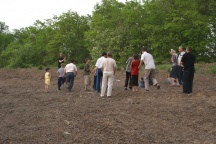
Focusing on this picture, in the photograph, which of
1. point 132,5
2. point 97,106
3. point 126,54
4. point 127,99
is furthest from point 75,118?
point 132,5

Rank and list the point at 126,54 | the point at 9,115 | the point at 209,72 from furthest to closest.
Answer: the point at 126,54 < the point at 209,72 < the point at 9,115

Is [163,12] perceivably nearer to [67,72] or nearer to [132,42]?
[132,42]

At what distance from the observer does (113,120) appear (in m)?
9.18

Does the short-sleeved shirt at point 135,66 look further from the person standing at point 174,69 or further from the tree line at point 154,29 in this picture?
the tree line at point 154,29

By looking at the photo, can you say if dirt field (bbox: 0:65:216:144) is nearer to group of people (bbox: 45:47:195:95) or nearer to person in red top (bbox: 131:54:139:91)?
group of people (bbox: 45:47:195:95)

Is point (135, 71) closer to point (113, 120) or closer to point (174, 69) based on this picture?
point (174, 69)

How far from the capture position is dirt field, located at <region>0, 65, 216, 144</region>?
297 inches

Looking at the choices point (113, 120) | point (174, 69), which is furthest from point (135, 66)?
point (113, 120)

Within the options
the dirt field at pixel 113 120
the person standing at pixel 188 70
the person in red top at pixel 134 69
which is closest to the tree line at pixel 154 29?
the person in red top at pixel 134 69

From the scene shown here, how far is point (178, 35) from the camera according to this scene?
3950cm

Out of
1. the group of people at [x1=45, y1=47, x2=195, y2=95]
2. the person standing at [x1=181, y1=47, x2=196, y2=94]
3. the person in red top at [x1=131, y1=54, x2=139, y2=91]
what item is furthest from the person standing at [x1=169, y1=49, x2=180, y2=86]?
the person standing at [x1=181, y1=47, x2=196, y2=94]

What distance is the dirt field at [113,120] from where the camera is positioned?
755 centimetres

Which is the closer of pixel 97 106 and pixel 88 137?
pixel 88 137

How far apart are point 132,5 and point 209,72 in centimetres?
2629
